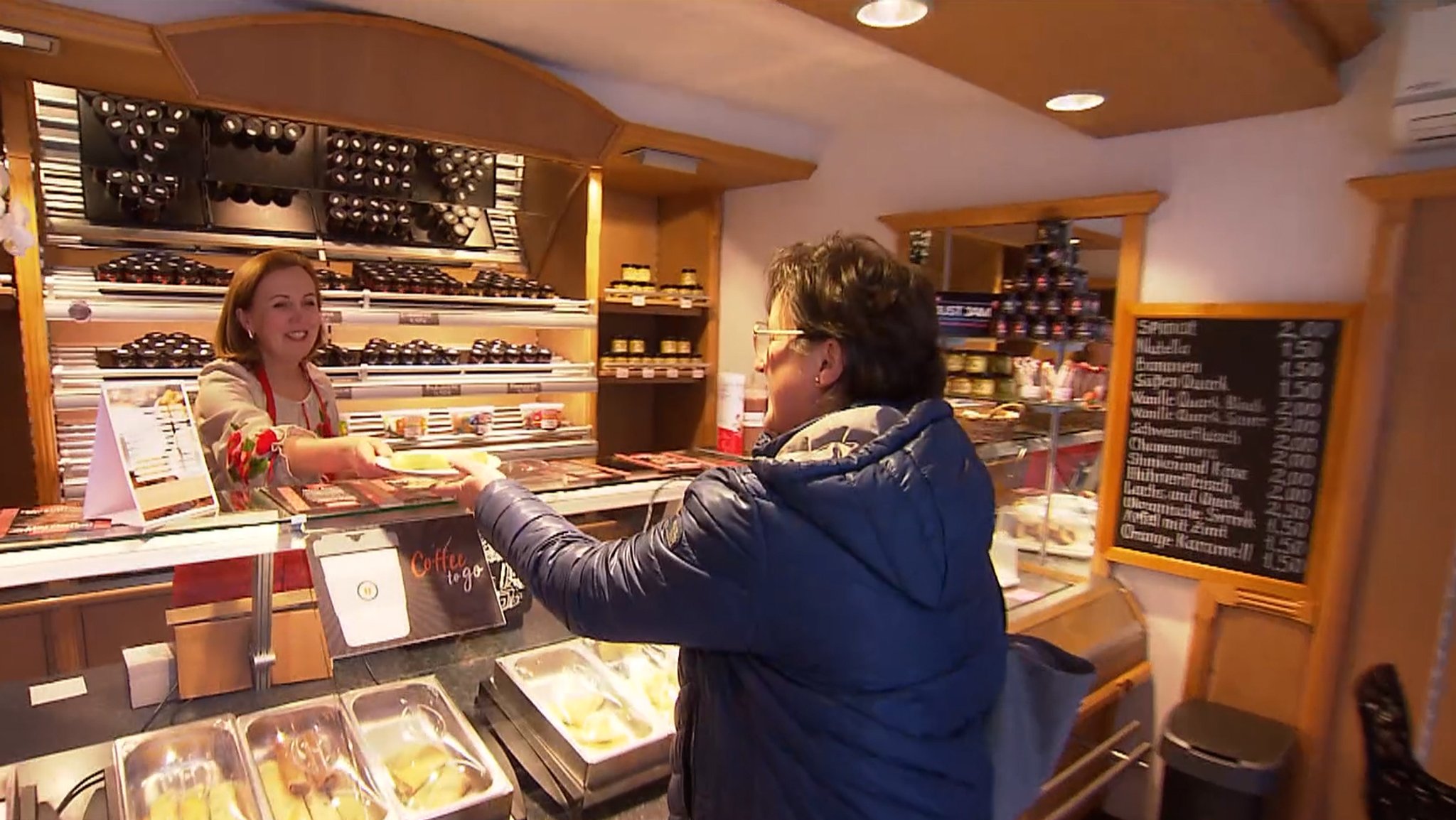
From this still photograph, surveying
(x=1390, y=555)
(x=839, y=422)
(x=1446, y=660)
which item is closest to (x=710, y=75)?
(x=839, y=422)

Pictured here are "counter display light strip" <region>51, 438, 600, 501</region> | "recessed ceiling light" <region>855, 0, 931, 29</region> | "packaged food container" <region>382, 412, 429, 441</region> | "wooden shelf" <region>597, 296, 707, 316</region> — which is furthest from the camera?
"wooden shelf" <region>597, 296, 707, 316</region>

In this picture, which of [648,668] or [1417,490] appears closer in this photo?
[648,668]

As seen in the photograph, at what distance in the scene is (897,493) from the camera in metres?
0.97

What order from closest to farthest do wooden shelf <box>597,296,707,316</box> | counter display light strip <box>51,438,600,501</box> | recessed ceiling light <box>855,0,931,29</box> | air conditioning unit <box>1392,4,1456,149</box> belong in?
recessed ceiling light <box>855,0,931,29</box> < air conditioning unit <box>1392,4,1456,149</box> < counter display light strip <box>51,438,600,501</box> < wooden shelf <box>597,296,707,316</box>

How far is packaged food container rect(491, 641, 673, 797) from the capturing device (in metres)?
1.33

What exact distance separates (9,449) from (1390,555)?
4471mm

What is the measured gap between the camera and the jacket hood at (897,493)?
3.13 feet

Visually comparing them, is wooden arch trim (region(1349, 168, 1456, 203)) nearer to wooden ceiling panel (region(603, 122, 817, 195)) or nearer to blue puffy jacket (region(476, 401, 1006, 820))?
blue puffy jacket (region(476, 401, 1006, 820))

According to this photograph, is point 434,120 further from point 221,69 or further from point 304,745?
point 304,745

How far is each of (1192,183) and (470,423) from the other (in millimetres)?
2848

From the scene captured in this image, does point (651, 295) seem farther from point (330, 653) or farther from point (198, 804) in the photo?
point (198, 804)

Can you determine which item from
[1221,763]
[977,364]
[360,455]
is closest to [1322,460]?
[1221,763]

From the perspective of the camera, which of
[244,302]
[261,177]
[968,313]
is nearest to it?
[244,302]

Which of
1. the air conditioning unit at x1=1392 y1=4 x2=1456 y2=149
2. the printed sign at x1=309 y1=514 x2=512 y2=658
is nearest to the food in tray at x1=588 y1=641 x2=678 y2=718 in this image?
the printed sign at x1=309 y1=514 x2=512 y2=658
